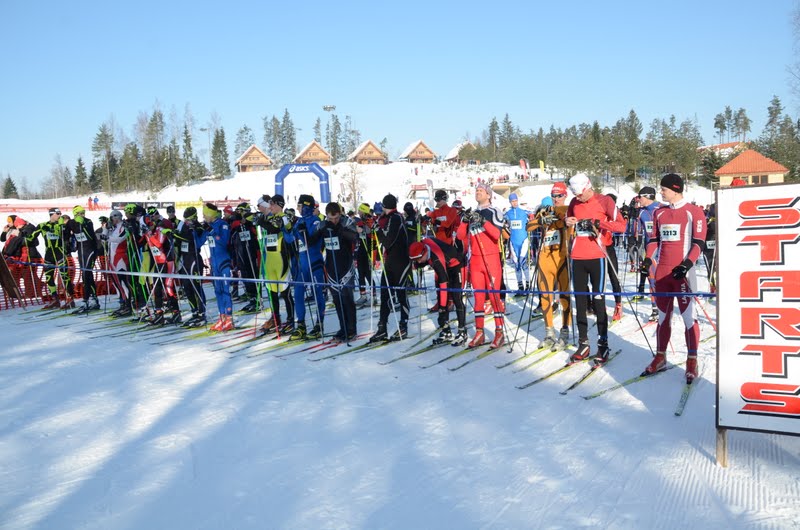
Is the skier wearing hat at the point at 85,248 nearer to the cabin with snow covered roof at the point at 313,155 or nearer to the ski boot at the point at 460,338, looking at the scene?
the ski boot at the point at 460,338

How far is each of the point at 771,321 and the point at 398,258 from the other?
16.5ft

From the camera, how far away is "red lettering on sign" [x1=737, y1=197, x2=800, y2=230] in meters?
3.41

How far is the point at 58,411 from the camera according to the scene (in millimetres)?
5402

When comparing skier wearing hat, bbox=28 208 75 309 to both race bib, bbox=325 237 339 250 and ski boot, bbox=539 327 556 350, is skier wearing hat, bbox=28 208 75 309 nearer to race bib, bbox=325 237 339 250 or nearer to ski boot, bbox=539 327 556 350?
race bib, bbox=325 237 339 250

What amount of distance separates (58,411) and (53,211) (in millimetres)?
8722

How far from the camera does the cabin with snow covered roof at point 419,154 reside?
10562 cm

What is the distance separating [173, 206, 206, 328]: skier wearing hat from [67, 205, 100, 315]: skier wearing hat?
3.24 m


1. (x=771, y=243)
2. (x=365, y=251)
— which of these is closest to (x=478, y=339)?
(x=365, y=251)

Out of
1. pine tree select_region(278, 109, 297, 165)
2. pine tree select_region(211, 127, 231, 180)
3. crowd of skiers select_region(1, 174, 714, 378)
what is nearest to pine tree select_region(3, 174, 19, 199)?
pine tree select_region(211, 127, 231, 180)

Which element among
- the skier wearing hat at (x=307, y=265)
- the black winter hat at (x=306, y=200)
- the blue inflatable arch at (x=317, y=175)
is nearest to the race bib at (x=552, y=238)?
the skier wearing hat at (x=307, y=265)

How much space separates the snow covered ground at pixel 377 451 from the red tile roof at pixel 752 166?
169ft

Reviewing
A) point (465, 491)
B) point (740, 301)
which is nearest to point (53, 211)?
point (465, 491)

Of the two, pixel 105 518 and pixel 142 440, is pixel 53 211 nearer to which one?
pixel 142 440

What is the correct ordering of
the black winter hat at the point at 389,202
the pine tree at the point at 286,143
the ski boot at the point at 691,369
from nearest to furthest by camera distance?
the ski boot at the point at 691,369 < the black winter hat at the point at 389,202 < the pine tree at the point at 286,143
